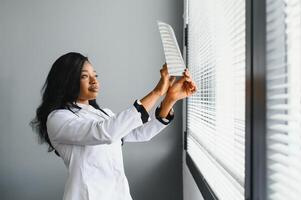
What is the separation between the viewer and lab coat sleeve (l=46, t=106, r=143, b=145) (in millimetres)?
1310

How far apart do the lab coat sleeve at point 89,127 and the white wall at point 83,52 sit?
107cm

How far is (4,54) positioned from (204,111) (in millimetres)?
1628

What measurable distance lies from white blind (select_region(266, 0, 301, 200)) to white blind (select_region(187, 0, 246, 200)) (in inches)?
8.7

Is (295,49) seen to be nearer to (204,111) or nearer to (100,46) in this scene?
(204,111)

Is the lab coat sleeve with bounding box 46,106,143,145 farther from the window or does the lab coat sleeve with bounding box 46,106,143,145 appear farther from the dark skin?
the window

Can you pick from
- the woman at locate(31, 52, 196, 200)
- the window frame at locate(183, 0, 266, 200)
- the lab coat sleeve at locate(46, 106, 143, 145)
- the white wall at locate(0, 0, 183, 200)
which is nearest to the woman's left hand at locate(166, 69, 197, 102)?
the woman at locate(31, 52, 196, 200)

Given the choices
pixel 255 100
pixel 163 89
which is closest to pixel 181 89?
pixel 163 89

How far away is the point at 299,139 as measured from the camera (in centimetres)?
63

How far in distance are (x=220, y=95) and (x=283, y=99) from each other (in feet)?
2.04

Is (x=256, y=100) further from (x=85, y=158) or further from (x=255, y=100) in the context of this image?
(x=85, y=158)

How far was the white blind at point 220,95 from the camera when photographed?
1.05 meters

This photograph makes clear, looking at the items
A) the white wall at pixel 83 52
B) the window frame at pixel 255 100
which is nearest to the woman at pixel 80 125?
the window frame at pixel 255 100

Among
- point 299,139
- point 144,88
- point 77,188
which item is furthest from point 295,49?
point 144,88

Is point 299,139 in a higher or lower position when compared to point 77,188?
higher
